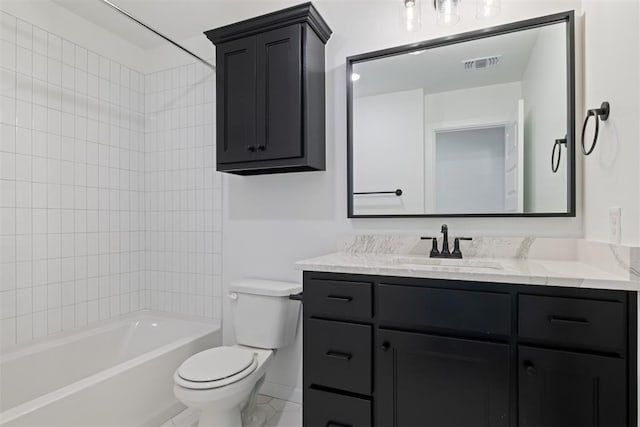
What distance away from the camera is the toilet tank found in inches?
79.4

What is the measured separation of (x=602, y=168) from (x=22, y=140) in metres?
2.91

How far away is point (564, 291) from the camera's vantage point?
1.16 meters

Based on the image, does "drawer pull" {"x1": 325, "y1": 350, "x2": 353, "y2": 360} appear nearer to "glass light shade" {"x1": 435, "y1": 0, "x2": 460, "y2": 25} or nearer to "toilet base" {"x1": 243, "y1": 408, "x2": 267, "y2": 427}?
"toilet base" {"x1": 243, "y1": 408, "x2": 267, "y2": 427}

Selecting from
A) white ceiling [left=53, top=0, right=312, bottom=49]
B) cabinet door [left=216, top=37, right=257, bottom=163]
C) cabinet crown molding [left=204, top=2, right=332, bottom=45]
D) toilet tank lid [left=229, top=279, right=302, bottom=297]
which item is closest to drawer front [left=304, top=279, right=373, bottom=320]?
toilet tank lid [left=229, top=279, right=302, bottom=297]

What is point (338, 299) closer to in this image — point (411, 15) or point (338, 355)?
point (338, 355)

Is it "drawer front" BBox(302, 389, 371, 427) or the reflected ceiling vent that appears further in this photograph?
the reflected ceiling vent

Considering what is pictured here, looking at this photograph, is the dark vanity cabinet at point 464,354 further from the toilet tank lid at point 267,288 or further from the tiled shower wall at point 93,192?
the tiled shower wall at point 93,192

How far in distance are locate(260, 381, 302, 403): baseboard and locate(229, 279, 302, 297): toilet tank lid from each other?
2.17ft

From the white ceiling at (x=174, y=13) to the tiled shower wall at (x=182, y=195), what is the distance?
28 centimetres

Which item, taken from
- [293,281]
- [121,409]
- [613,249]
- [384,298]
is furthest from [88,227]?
[613,249]

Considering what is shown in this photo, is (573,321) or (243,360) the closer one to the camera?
(573,321)

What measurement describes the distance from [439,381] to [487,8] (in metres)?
1.69

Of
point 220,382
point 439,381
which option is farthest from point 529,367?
point 220,382

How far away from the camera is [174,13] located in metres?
2.32
